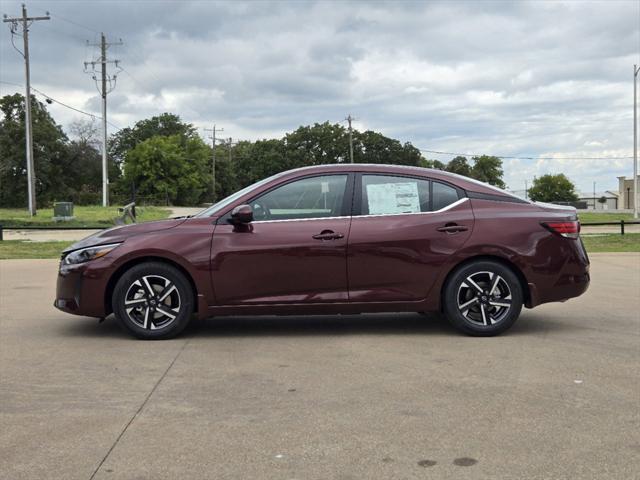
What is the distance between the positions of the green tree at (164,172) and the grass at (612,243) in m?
75.2

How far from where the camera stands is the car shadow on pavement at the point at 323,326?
6.87m

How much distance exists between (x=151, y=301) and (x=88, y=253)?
0.72 meters

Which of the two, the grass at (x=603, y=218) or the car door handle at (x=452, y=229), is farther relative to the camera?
the grass at (x=603, y=218)

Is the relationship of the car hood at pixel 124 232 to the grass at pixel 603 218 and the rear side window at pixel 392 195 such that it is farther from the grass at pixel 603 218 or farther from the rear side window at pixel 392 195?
the grass at pixel 603 218

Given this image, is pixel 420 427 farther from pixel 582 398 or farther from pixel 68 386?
pixel 68 386

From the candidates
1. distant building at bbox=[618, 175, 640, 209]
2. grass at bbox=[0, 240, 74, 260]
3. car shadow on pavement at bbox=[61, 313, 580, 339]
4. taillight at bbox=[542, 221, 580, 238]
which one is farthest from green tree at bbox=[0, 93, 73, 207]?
distant building at bbox=[618, 175, 640, 209]

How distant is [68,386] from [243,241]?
2041 mm

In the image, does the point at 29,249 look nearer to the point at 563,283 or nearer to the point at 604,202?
the point at 563,283

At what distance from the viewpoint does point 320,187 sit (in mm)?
6555

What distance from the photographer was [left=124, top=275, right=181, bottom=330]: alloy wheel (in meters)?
6.37

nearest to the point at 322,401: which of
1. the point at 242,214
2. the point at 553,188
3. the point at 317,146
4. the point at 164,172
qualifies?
the point at 242,214

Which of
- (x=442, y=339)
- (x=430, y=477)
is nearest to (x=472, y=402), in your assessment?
(x=430, y=477)

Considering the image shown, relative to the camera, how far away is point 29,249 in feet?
62.9

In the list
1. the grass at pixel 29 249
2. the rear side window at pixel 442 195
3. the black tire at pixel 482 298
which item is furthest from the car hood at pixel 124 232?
the grass at pixel 29 249
